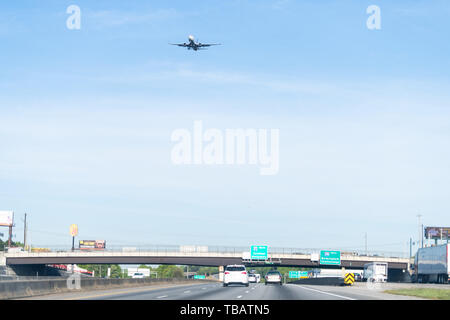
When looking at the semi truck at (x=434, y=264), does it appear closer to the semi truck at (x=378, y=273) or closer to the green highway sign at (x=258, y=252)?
the semi truck at (x=378, y=273)

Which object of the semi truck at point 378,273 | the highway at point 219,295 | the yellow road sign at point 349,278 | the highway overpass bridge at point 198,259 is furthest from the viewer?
the highway overpass bridge at point 198,259

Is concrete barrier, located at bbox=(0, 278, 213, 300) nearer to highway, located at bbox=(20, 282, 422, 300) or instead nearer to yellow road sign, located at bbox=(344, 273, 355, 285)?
highway, located at bbox=(20, 282, 422, 300)

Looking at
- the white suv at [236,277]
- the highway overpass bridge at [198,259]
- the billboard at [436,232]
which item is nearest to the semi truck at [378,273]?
the highway overpass bridge at [198,259]

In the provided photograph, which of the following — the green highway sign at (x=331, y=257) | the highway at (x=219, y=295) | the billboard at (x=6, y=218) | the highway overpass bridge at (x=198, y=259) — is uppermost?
the billboard at (x=6, y=218)

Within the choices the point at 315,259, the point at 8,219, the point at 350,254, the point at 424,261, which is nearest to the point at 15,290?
the point at 424,261

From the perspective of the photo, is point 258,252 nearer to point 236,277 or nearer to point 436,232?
point 236,277

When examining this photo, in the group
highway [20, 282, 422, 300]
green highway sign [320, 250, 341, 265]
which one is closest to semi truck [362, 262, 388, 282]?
green highway sign [320, 250, 341, 265]
